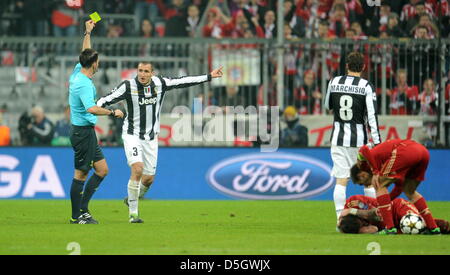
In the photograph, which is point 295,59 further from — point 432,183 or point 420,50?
point 432,183

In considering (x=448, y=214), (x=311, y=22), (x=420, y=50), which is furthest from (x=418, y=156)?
(x=311, y=22)

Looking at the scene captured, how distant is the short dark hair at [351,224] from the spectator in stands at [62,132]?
873 centimetres

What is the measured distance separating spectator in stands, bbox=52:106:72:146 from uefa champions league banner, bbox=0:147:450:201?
899 mm

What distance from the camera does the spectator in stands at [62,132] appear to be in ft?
62.0

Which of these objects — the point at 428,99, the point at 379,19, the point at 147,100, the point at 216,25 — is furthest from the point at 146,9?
the point at 147,100

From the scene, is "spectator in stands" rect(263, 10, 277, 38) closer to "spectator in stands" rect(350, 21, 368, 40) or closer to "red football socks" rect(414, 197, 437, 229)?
"spectator in stands" rect(350, 21, 368, 40)

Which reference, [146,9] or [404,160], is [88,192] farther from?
[146,9]

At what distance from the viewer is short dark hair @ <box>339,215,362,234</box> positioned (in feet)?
36.9

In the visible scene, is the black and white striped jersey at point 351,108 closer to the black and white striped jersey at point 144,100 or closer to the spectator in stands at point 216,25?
the black and white striped jersey at point 144,100

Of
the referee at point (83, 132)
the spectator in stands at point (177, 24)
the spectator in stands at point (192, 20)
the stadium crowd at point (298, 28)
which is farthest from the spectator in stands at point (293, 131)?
the referee at point (83, 132)

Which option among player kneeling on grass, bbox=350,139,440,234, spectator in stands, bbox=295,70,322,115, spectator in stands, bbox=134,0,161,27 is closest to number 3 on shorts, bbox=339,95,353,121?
player kneeling on grass, bbox=350,139,440,234

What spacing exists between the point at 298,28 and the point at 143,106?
7.68 metres

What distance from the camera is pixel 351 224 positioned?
11.3 m

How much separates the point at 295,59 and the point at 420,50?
245cm
